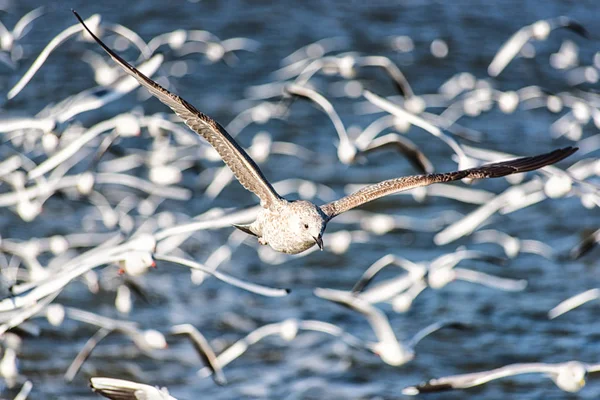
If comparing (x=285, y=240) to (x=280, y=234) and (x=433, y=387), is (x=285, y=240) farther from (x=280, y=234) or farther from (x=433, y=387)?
(x=433, y=387)

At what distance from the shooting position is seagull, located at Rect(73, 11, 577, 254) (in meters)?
7.72

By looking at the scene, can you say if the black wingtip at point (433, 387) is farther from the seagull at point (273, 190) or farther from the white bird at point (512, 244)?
the white bird at point (512, 244)

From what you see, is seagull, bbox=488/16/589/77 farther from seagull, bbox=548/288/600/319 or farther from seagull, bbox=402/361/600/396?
seagull, bbox=402/361/600/396

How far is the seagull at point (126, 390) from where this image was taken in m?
8.09

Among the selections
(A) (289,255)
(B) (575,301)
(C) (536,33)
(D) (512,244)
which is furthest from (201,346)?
(C) (536,33)

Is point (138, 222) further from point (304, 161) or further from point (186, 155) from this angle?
point (304, 161)

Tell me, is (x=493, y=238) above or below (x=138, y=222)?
below

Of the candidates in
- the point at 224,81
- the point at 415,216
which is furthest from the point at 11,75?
the point at 415,216

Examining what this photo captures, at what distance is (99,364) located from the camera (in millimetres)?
12031

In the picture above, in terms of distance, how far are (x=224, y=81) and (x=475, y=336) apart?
1226 cm

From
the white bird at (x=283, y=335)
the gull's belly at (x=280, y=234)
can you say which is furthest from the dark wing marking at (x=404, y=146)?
the gull's belly at (x=280, y=234)

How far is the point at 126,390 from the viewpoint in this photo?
27.0 ft

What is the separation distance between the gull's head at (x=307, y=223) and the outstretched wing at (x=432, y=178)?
268 millimetres

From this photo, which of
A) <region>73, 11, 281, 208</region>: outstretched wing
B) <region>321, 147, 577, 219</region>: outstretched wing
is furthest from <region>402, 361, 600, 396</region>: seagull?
<region>73, 11, 281, 208</region>: outstretched wing
